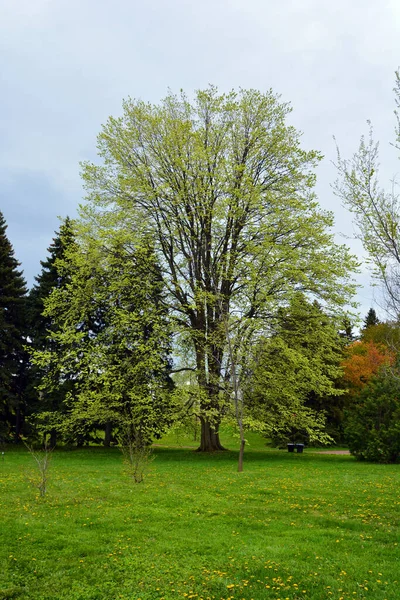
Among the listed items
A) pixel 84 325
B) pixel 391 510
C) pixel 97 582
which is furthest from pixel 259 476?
pixel 84 325

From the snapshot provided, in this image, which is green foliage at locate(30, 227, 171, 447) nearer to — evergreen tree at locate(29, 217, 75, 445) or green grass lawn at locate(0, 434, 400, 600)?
evergreen tree at locate(29, 217, 75, 445)

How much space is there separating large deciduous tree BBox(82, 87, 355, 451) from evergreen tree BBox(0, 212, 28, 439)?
9163mm

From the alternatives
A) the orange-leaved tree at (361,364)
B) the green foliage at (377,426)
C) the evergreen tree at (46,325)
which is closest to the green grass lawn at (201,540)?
the green foliage at (377,426)

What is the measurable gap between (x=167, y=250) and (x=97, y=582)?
16.6 metres

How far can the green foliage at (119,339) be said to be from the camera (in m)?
18.5

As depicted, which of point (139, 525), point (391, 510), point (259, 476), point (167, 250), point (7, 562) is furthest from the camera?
point (167, 250)

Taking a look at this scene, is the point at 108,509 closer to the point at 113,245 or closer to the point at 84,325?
the point at 113,245

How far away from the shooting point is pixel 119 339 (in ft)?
65.3

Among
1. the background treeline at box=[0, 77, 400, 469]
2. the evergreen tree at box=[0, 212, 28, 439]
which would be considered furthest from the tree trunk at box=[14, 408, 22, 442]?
the background treeline at box=[0, 77, 400, 469]

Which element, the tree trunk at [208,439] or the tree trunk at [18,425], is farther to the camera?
the tree trunk at [18,425]

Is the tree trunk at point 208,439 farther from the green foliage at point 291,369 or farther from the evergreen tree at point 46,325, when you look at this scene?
the evergreen tree at point 46,325

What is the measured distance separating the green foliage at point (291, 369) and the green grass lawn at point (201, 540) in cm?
673

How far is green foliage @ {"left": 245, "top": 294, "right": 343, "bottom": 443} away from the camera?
18.5m

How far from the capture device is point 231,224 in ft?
66.6
